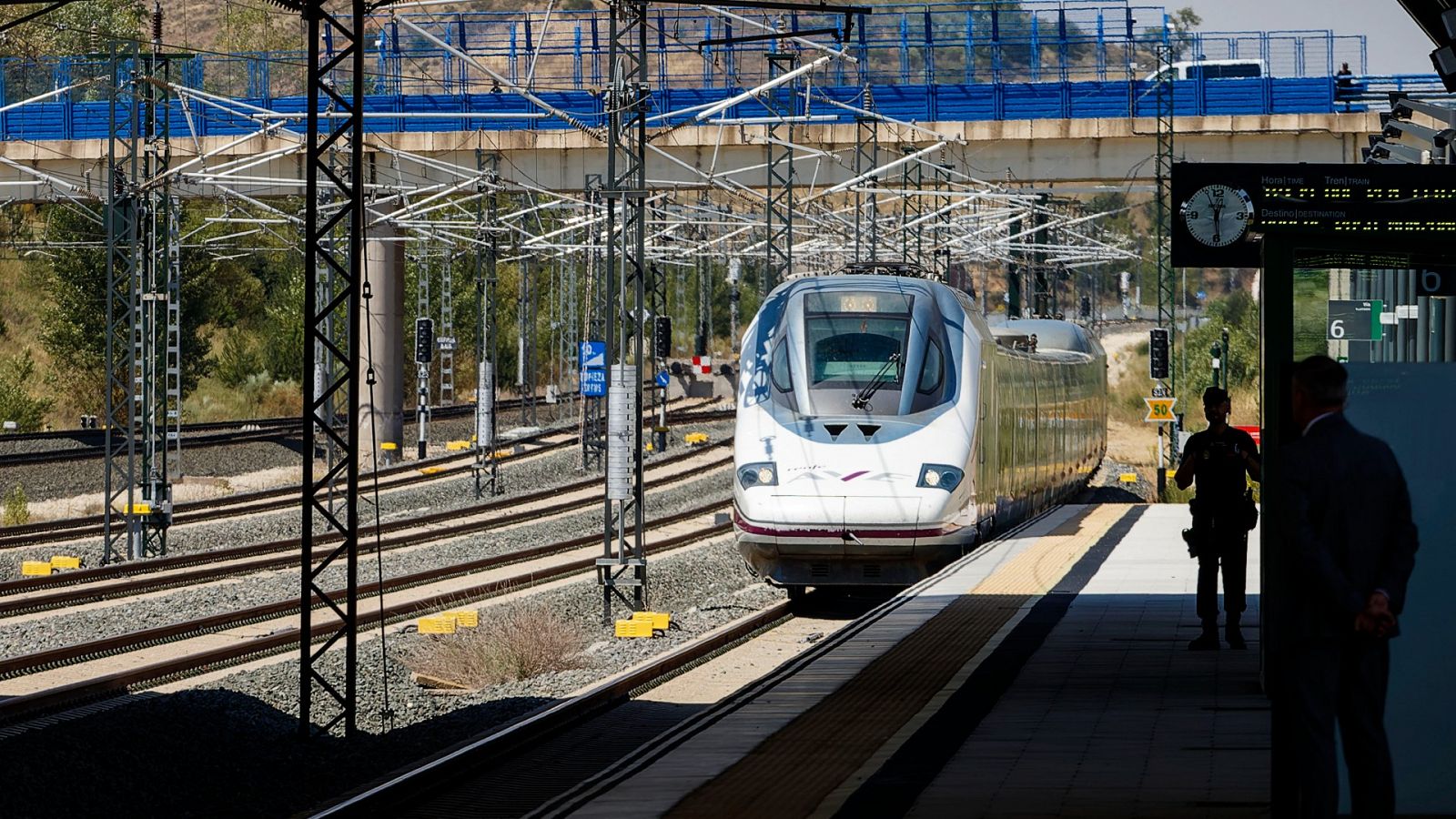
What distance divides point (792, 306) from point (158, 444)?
20.6 meters

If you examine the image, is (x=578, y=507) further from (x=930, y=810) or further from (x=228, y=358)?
(x=228, y=358)

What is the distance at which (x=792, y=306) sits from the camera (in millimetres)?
18516

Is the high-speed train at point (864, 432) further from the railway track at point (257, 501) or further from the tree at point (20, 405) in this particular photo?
the tree at point (20, 405)

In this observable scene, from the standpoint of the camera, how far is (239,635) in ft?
59.1

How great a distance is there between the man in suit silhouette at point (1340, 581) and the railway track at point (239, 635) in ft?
33.0

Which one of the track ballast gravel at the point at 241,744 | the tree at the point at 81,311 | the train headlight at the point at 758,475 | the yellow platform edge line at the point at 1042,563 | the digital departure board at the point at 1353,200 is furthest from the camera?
the tree at the point at 81,311

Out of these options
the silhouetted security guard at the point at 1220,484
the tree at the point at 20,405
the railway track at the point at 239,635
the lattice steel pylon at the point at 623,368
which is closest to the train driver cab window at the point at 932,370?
the lattice steel pylon at the point at 623,368

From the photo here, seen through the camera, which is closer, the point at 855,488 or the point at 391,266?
the point at 855,488

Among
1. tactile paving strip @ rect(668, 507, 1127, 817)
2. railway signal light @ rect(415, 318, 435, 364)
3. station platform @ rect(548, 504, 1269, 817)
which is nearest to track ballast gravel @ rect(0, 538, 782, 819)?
station platform @ rect(548, 504, 1269, 817)

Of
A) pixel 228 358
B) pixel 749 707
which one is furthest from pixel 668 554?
pixel 228 358

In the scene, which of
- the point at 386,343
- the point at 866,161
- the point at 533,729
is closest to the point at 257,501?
the point at 386,343

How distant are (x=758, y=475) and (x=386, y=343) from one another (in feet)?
91.1

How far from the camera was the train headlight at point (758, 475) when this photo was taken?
57.0 feet

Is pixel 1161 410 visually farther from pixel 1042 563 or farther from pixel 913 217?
pixel 1042 563
